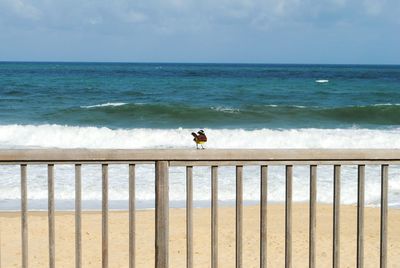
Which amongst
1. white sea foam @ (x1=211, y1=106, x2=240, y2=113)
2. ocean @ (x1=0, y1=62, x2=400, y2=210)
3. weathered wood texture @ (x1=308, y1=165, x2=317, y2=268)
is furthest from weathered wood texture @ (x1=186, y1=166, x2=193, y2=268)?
white sea foam @ (x1=211, y1=106, x2=240, y2=113)

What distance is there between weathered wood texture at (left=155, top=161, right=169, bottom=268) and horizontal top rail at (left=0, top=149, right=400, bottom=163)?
0.22ft

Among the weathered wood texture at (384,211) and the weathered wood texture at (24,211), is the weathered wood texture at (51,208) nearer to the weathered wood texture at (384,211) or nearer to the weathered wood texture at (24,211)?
the weathered wood texture at (24,211)

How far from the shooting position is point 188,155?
3297mm

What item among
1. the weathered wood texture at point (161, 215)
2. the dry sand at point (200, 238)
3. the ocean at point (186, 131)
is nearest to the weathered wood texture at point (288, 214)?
the weathered wood texture at point (161, 215)

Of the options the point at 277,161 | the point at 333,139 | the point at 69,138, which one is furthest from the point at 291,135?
the point at 277,161

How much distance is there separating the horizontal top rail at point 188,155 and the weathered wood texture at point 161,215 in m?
0.07

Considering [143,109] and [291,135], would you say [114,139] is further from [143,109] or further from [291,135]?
[143,109]

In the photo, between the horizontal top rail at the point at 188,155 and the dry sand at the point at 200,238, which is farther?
the dry sand at the point at 200,238

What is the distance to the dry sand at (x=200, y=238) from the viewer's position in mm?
6438

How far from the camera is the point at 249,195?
984 centimetres

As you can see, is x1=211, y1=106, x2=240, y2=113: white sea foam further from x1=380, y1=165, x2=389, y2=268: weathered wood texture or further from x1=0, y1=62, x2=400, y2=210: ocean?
x1=380, y1=165, x2=389, y2=268: weathered wood texture

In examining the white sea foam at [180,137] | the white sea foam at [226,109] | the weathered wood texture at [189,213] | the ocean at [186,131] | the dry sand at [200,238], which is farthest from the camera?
the white sea foam at [226,109]

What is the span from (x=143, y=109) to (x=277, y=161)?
23703 millimetres

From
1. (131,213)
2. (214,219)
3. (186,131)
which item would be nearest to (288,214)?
(214,219)
